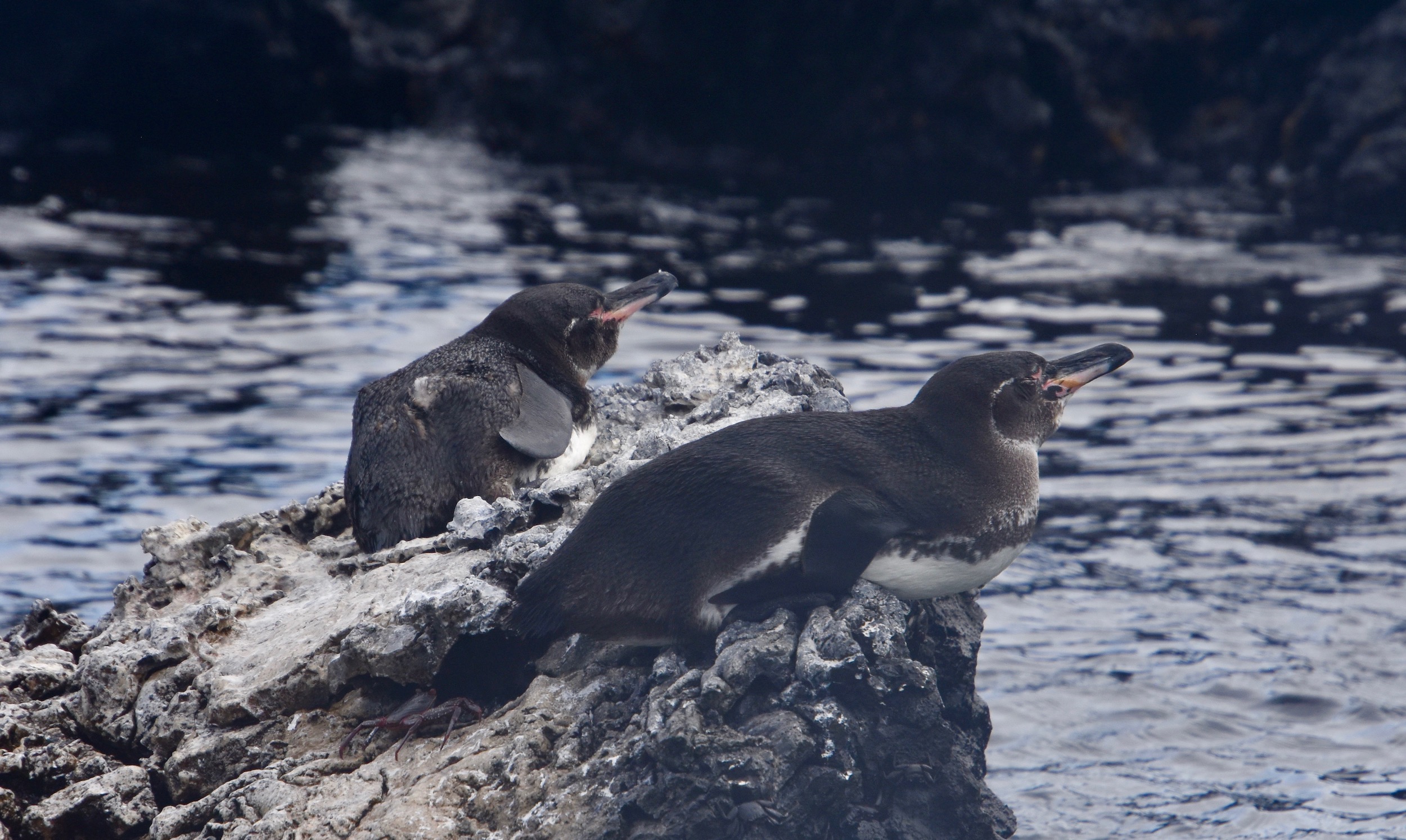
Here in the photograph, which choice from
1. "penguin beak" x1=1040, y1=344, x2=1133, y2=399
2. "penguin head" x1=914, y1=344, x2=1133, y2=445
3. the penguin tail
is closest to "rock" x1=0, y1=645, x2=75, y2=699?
the penguin tail

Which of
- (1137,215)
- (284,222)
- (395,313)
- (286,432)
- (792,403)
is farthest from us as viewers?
(1137,215)

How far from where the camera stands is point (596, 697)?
3.55 metres

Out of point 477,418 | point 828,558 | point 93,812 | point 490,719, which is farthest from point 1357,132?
point 93,812

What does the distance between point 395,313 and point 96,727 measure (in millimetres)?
8616

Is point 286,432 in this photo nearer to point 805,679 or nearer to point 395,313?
point 395,313

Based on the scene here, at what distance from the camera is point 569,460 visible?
202 inches

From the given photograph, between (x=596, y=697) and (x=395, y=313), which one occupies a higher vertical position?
(x=395, y=313)

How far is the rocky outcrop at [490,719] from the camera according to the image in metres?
3.31

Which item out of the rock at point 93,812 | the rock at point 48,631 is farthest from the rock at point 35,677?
the rock at point 93,812

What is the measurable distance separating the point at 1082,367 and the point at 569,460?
1.96 metres

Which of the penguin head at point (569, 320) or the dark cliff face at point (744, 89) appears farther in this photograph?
the dark cliff face at point (744, 89)

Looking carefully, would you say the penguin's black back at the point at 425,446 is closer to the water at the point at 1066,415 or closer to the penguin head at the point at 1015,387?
the penguin head at the point at 1015,387

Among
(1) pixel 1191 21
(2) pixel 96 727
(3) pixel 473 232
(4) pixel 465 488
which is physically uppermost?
(1) pixel 1191 21

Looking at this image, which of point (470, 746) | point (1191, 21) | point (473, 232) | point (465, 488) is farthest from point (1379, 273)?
point (470, 746)
